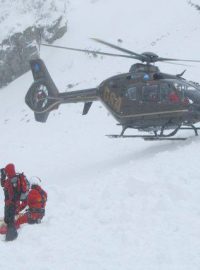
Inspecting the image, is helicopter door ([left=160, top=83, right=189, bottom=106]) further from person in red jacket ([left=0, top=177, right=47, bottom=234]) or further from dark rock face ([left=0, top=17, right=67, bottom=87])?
dark rock face ([left=0, top=17, right=67, bottom=87])

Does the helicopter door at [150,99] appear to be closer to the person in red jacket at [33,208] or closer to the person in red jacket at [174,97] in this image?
the person in red jacket at [174,97]

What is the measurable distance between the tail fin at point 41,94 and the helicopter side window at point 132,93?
2.96 meters

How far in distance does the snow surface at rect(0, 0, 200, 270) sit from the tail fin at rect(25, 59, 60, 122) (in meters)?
2.07

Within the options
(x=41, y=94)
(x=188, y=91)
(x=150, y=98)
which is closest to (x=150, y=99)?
(x=150, y=98)

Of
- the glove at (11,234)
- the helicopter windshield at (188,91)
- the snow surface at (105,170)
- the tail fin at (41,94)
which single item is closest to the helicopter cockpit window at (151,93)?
the helicopter windshield at (188,91)

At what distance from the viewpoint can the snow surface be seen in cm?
652

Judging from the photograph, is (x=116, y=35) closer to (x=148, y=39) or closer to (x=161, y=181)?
(x=148, y=39)

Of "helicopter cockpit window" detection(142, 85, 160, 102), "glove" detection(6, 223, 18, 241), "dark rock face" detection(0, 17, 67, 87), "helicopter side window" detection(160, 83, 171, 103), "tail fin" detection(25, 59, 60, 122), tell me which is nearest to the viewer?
"glove" detection(6, 223, 18, 241)

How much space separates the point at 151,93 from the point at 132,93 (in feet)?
2.11

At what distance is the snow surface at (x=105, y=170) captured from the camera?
6.52 m

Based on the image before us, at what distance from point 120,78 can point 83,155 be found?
3972 mm

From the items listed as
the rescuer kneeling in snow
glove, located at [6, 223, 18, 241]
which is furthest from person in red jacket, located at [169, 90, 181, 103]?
glove, located at [6, 223, 18, 241]

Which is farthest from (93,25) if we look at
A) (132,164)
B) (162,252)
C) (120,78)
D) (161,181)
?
(162,252)

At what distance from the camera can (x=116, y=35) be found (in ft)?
88.4
